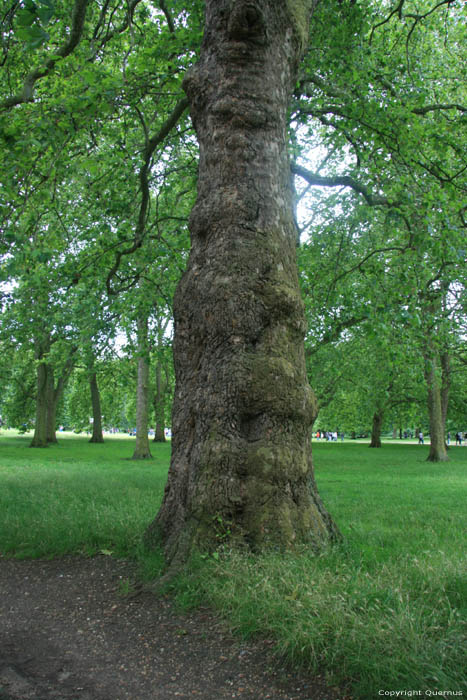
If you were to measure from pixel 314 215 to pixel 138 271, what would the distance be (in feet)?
26.4

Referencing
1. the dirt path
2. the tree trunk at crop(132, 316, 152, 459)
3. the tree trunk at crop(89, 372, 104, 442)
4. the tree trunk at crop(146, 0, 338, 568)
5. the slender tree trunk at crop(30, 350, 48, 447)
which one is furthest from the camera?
the tree trunk at crop(89, 372, 104, 442)

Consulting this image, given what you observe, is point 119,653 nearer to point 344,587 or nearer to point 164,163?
point 344,587

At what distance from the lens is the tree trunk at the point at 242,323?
15.4 ft

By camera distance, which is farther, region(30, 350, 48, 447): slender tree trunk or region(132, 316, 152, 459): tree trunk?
region(30, 350, 48, 447): slender tree trunk

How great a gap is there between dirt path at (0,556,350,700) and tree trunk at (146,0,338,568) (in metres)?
0.76

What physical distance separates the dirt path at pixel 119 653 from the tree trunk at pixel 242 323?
→ 2.48ft

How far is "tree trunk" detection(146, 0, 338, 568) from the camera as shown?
4.71 metres

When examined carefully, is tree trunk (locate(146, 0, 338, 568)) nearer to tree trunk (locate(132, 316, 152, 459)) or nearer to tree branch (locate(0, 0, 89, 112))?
tree branch (locate(0, 0, 89, 112))

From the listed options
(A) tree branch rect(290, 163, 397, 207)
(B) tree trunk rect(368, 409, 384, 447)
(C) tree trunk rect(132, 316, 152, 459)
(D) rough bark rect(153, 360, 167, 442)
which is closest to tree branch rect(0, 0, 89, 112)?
(A) tree branch rect(290, 163, 397, 207)

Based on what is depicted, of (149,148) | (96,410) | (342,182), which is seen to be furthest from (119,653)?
(96,410)

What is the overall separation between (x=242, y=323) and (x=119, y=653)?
2894 millimetres

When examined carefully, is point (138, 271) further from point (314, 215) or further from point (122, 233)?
point (314, 215)

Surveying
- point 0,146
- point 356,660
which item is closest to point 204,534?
point 356,660

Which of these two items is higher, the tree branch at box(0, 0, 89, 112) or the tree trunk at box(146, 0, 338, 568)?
the tree branch at box(0, 0, 89, 112)
